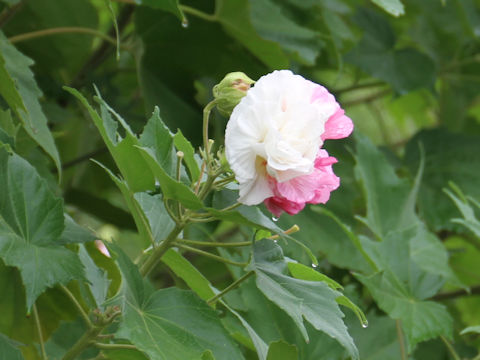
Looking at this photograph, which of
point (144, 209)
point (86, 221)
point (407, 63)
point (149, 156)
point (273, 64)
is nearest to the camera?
point (149, 156)

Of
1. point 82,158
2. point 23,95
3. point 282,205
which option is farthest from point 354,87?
point 282,205

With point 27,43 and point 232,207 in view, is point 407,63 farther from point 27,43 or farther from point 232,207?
point 232,207

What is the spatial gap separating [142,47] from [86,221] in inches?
22.1

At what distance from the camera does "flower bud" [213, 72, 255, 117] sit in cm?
65

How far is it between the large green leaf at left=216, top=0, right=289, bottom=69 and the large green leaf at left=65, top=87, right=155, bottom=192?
1.67 feet

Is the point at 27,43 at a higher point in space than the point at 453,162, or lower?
higher

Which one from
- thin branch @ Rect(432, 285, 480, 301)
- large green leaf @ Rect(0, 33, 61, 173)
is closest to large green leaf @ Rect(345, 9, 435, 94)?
thin branch @ Rect(432, 285, 480, 301)

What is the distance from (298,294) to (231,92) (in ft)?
0.54

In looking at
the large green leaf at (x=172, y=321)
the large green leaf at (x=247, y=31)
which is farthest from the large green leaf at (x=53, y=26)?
the large green leaf at (x=172, y=321)

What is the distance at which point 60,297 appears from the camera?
3.01 ft

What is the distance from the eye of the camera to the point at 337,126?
0.65 metres

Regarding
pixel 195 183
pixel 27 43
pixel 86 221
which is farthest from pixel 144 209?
pixel 86 221

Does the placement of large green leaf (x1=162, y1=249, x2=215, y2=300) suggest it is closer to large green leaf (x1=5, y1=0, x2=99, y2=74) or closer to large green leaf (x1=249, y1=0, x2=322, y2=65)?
large green leaf (x1=249, y1=0, x2=322, y2=65)

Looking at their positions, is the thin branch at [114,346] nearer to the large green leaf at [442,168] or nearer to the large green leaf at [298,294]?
the large green leaf at [298,294]
